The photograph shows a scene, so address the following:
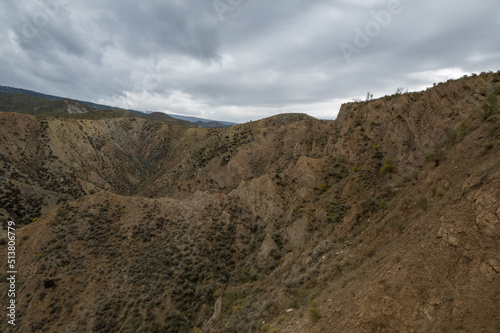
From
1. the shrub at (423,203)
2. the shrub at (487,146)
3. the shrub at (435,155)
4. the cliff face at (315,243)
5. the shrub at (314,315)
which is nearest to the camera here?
the cliff face at (315,243)

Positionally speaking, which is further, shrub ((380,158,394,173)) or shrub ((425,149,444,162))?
shrub ((380,158,394,173))

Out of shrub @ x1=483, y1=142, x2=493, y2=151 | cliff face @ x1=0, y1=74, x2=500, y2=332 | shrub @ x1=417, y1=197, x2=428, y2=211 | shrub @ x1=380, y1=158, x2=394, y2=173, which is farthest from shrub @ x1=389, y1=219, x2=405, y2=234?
shrub @ x1=380, y1=158, x2=394, y2=173

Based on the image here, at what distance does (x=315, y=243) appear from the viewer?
1494 cm

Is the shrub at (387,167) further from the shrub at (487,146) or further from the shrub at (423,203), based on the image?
the shrub at (423,203)

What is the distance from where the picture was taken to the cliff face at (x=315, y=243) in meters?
6.36

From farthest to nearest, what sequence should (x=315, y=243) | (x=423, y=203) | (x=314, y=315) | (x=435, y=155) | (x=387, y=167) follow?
(x=387, y=167)
(x=315, y=243)
(x=435, y=155)
(x=423, y=203)
(x=314, y=315)

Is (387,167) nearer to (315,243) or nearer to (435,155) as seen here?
(435,155)

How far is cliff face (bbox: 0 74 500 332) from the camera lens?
250 inches

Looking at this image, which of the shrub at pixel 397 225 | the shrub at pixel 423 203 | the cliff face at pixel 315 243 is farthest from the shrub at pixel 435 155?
the shrub at pixel 397 225

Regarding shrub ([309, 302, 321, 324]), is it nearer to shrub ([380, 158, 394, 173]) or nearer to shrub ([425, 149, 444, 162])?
shrub ([425, 149, 444, 162])

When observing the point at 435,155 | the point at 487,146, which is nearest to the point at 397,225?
the point at 487,146

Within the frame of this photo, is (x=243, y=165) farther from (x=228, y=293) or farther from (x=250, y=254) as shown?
(x=228, y=293)

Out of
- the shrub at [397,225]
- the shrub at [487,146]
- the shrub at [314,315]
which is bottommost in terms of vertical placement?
the shrub at [314,315]

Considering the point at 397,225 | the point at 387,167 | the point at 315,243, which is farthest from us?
the point at 387,167
